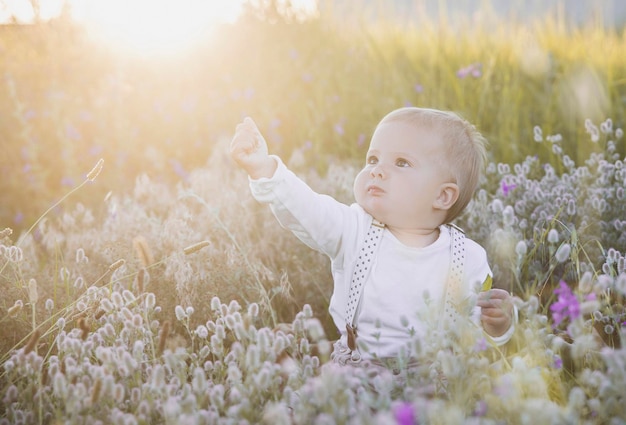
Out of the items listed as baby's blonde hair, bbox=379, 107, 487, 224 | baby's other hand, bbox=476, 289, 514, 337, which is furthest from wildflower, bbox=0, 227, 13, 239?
baby's other hand, bbox=476, 289, 514, 337

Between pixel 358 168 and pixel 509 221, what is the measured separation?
2.15 metres

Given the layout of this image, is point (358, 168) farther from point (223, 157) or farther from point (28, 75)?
point (28, 75)

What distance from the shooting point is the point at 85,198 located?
4969mm

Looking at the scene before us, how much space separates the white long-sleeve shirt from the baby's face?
0.09 m

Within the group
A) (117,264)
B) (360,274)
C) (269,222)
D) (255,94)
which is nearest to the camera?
(117,264)

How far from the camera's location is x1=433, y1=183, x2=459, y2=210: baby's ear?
8.15 feet

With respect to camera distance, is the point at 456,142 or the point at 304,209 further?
the point at 456,142

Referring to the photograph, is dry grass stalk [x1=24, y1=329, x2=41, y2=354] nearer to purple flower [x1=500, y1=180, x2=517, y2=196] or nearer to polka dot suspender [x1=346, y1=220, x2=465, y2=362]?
polka dot suspender [x1=346, y1=220, x2=465, y2=362]

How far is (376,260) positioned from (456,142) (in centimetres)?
53

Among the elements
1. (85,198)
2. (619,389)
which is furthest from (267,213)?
(619,389)

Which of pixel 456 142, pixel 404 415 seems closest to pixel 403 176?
pixel 456 142

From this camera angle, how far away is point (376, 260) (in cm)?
243

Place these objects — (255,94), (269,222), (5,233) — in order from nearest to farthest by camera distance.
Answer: (5,233), (269,222), (255,94)

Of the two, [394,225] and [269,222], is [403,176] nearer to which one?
[394,225]
